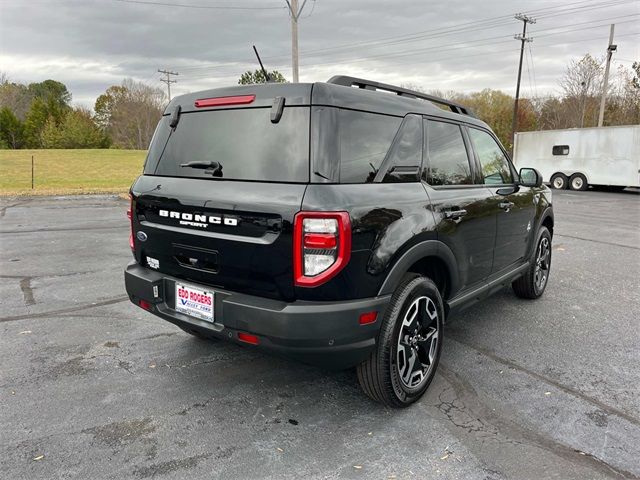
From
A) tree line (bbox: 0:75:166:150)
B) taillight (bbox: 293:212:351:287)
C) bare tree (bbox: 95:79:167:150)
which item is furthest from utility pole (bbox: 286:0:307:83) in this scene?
bare tree (bbox: 95:79:167:150)

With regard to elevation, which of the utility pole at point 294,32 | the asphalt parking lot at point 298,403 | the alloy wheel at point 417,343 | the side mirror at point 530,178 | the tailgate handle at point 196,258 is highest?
the utility pole at point 294,32

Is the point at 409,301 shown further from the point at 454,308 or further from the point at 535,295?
the point at 535,295

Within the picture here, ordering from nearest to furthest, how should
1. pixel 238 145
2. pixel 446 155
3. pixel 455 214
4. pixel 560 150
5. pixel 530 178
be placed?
pixel 238 145 < pixel 455 214 < pixel 446 155 < pixel 530 178 < pixel 560 150

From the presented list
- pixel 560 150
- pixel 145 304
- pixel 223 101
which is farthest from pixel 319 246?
pixel 560 150

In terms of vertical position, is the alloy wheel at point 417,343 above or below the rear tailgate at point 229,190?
below

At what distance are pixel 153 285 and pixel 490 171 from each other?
Answer: 290 cm

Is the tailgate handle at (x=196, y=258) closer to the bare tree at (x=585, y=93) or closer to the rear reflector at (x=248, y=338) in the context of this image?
the rear reflector at (x=248, y=338)

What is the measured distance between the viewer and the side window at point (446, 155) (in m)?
3.25

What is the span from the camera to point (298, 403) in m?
3.02

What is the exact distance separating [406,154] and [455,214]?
0.58 meters

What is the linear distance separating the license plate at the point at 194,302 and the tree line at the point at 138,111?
33934 mm

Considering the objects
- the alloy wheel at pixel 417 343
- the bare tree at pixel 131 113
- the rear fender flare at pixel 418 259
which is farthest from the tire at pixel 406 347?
the bare tree at pixel 131 113

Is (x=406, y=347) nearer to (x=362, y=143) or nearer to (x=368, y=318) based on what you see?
(x=368, y=318)

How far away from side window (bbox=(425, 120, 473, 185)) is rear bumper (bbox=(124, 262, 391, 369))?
3.66ft
